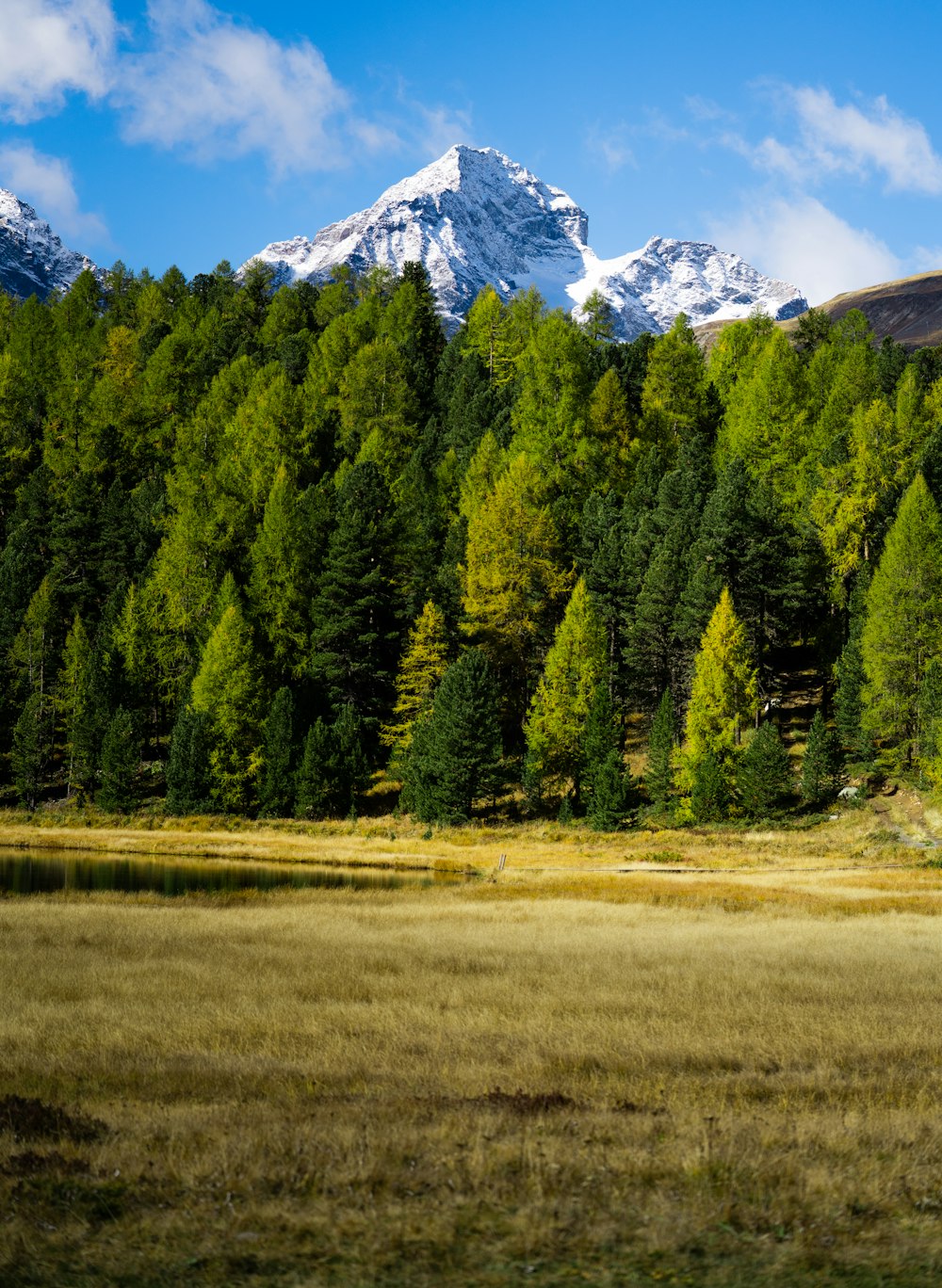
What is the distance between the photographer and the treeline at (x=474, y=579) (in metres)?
55.0

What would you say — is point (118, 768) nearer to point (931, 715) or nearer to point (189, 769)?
point (189, 769)

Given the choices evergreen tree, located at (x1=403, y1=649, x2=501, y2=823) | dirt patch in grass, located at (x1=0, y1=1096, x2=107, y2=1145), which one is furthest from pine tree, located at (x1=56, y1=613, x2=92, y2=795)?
dirt patch in grass, located at (x1=0, y1=1096, x2=107, y2=1145)

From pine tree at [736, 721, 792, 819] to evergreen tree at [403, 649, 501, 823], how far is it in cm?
1362

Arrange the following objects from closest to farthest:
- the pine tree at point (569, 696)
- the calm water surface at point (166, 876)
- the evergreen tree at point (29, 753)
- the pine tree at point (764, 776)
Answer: the calm water surface at point (166, 876)
the pine tree at point (764, 776)
the pine tree at point (569, 696)
the evergreen tree at point (29, 753)

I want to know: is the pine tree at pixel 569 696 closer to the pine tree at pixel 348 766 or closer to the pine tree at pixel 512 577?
the pine tree at pixel 512 577

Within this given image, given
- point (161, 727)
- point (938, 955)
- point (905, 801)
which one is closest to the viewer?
point (938, 955)

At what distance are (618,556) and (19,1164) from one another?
57570mm

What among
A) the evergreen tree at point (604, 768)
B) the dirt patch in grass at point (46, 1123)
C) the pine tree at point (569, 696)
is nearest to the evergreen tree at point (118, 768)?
the pine tree at point (569, 696)

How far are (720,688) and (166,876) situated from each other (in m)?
30.3

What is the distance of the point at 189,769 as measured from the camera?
57.6 meters

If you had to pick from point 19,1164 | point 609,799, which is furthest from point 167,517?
point 19,1164

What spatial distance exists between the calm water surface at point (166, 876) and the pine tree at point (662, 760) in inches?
678

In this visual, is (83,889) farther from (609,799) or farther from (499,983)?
(609,799)

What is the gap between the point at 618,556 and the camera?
63688mm
